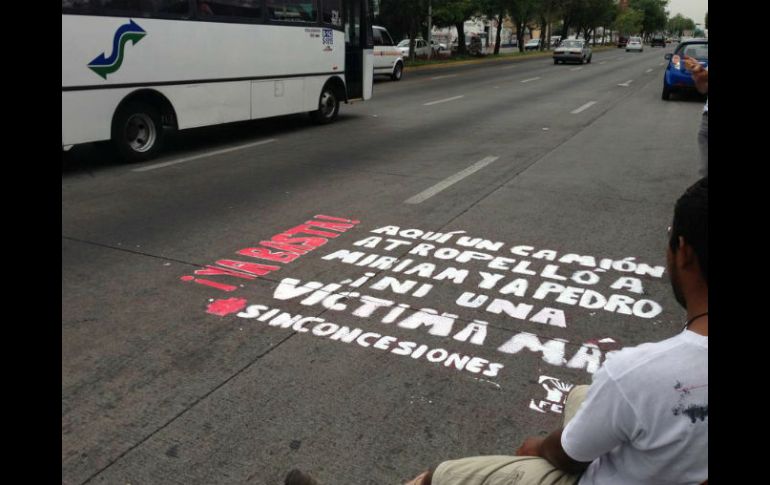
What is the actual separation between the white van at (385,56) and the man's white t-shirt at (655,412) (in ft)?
86.8

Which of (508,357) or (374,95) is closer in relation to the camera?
(508,357)

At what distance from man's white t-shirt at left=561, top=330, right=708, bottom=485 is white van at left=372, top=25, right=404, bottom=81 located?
26.5 metres

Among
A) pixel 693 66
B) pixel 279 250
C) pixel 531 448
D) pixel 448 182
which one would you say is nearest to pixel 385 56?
pixel 448 182

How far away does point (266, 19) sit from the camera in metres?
12.5

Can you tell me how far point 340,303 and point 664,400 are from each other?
11.4 ft

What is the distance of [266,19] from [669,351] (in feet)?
39.8

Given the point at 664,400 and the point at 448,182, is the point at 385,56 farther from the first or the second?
the point at 664,400

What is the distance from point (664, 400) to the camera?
1.58 metres

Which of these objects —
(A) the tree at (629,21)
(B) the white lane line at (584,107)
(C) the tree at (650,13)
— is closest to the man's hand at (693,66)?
(B) the white lane line at (584,107)

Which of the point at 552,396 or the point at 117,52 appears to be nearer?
the point at 552,396

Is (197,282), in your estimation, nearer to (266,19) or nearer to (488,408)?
(488,408)

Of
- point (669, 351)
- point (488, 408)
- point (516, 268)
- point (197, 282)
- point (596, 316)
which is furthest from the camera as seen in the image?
point (516, 268)

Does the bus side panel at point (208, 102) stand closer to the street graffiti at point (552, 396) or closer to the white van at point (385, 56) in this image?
the street graffiti at point (552, 396)
